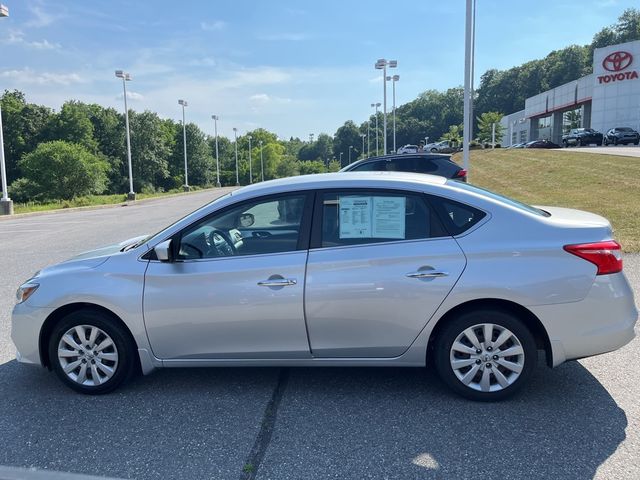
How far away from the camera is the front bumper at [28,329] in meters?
3.92

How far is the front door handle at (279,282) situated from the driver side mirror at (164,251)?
0.71 meters

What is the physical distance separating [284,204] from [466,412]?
1965mm

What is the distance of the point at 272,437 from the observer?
328cm

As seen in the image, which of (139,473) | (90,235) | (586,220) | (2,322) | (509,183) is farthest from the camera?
(509,183)

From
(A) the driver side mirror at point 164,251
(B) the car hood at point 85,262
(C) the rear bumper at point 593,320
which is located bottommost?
(C) the rear bumper at point 593,320

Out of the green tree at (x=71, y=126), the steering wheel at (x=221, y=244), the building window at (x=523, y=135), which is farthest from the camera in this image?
the building window at (x=523, y=135)

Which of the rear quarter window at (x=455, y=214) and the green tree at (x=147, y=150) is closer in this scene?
the rear quarter window at (x=455, y=214)

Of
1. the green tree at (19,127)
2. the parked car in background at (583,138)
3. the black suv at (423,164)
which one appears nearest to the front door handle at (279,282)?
the black suv at (423,164)

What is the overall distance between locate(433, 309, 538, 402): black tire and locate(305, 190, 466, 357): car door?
0.65 feet

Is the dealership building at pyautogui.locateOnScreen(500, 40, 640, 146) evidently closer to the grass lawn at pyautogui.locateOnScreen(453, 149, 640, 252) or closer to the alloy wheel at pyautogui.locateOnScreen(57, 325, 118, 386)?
the grass lawn at pyautogui.locateOnScreen(453, 149, 640, 252)

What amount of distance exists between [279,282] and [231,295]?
0.36 meters

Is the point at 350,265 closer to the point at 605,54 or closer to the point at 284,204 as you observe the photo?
the point at 284,204

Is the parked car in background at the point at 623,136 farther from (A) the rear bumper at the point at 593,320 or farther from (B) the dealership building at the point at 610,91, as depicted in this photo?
(A) the rear bumper at the point at 593,320

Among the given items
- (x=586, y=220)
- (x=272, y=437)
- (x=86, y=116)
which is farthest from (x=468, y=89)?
(x=86, y=116)
